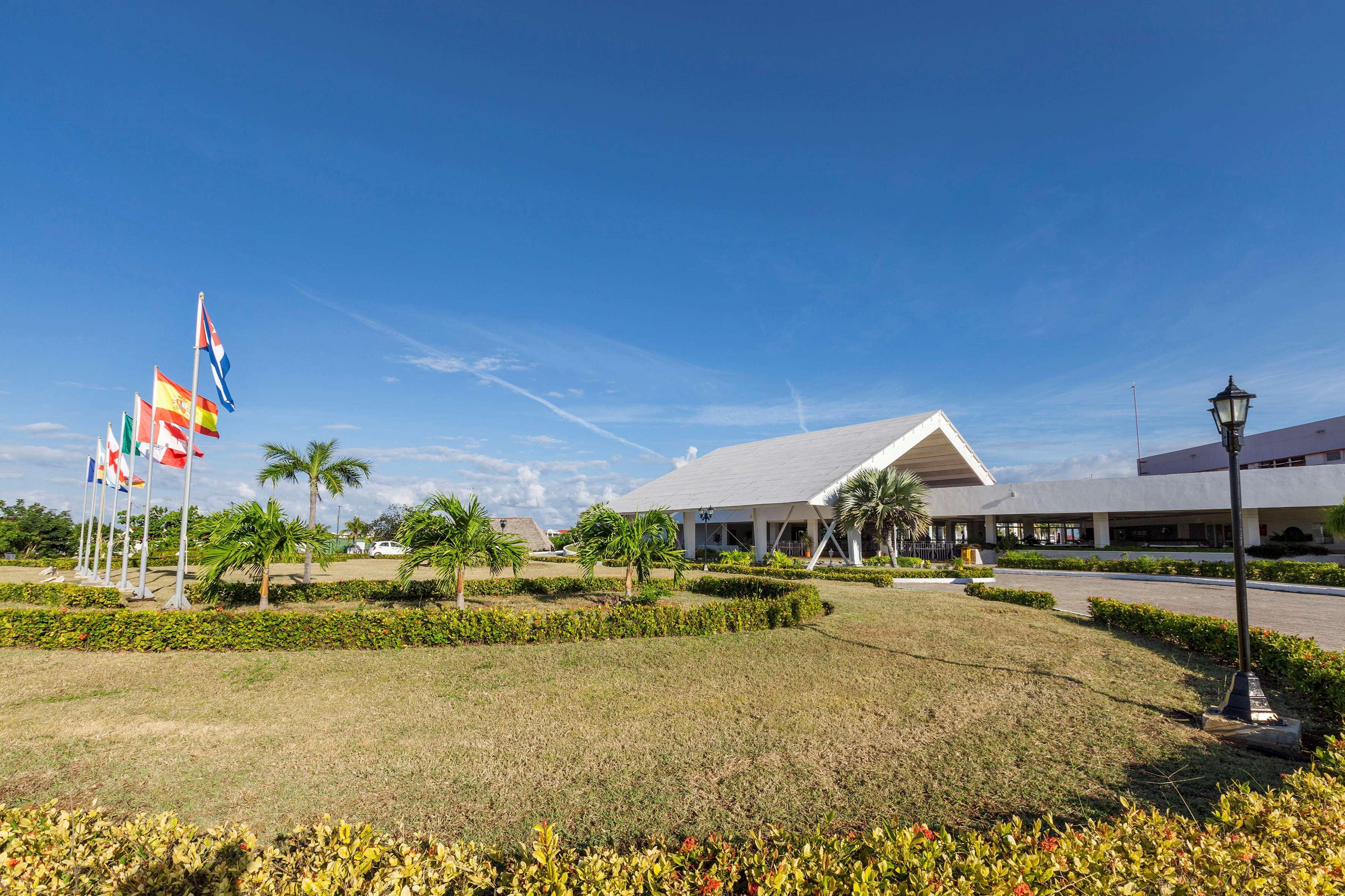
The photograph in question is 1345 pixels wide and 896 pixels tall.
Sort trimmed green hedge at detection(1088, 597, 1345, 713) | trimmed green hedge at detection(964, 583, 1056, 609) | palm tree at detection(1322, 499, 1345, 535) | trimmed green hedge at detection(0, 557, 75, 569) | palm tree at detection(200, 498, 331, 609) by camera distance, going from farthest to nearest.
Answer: trimmed green hedge at detection(0, 557, 75, 569), palm tree at detection(1322, 499, 1345, 535), trimmed green hedge at detection(964, 583, 1056, 609), palm tree at detection(200, 498, 331, 609), trimmed green hedge at detection(1088, 597, 1345, 713)

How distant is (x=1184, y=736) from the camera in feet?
20.0

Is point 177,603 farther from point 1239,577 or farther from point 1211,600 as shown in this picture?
point 1211,600

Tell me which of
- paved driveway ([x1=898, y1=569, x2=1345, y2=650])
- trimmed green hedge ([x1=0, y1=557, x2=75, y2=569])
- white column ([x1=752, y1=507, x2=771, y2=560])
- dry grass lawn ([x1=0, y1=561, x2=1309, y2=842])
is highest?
white column ([x1=752, y1=507, x2=771, y2=560])

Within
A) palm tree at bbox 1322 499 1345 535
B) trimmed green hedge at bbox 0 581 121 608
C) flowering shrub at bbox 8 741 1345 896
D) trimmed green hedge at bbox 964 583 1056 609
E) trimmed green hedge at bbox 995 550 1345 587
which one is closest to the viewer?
flowering shrub at bbox 8 741 1345 896

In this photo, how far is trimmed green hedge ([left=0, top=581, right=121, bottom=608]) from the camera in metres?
16.2

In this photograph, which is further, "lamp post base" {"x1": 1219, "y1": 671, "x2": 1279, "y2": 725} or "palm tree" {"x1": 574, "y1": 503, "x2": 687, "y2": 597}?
"palm tree" {"x1": 574, "y1": 503, "x2": 687, "y2": 597}

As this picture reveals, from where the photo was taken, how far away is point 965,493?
30547mm

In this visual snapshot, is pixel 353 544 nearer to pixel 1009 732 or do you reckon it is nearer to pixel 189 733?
pixel 189 733

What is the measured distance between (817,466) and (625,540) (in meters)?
17.6

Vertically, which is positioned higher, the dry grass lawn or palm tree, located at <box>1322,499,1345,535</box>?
palm tree, located at <box>1322,499,1345,535</box>

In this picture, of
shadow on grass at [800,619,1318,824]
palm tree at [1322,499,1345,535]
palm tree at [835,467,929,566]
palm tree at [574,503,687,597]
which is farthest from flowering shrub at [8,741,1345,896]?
palm tree at [1322,499,1345,535]

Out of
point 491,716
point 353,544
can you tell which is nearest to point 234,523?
point 491,716

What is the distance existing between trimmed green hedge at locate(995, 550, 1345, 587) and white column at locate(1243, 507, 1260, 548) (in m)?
1.98

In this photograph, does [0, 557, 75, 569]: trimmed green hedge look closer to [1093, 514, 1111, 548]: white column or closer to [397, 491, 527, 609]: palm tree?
[397, 491, 527, 609]: palm tree
